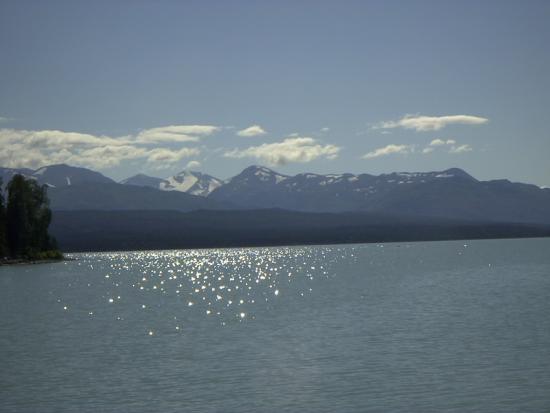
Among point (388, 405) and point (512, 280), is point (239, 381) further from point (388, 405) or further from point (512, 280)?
point (512, 280)

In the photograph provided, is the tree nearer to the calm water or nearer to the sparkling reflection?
the sparkling reflection

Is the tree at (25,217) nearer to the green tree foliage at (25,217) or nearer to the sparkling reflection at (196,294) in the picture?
the green tree foliage at (25,217)

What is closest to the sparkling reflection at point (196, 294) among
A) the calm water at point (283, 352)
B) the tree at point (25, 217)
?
the calm water at point (283, 352)

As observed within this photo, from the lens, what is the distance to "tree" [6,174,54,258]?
172875mm

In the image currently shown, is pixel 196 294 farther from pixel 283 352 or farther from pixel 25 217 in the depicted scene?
pixel 25 217

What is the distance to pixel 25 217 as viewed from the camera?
6914 inches

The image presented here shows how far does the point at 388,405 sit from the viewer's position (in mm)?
34094

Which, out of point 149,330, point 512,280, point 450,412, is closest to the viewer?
point 450,412

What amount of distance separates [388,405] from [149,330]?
31310mm

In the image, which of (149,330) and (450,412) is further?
(149,330)

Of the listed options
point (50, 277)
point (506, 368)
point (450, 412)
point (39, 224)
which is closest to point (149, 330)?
point (506, 368)

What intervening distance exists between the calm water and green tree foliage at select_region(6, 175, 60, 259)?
276ft

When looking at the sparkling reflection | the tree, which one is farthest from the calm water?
the tree

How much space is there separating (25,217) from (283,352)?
456 ft
